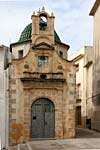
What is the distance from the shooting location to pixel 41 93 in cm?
2719

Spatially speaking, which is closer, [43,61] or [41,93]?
[41,93]

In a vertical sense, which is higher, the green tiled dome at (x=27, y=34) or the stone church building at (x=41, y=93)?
the green tiled dome at (x=27, y=34)

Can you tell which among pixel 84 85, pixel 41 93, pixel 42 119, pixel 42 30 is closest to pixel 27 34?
pixel 42 30

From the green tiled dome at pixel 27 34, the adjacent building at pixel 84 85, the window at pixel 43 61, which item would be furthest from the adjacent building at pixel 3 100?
the adjacent building at pixel 84 85

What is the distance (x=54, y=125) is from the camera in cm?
2705

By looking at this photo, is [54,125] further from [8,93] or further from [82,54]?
[82,54]

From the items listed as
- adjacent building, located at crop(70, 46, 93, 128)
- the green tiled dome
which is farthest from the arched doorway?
adjacent building, located at crop(70, 46, 93, 128)

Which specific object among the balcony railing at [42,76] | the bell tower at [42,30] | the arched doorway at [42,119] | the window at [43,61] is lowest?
the arched doorway at [42,119]

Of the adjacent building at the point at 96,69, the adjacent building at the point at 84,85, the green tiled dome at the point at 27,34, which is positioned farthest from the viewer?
the adjacent building at the point at 84,85

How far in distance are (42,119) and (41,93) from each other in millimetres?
1750

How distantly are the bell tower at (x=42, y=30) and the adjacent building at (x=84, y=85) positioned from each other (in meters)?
13.9

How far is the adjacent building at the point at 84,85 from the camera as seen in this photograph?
4244 cm

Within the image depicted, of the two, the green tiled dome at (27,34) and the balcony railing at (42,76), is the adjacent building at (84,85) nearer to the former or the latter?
the green tiled dome at (27,34)

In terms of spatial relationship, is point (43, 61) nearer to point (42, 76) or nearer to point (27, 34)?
point (42, 76)
